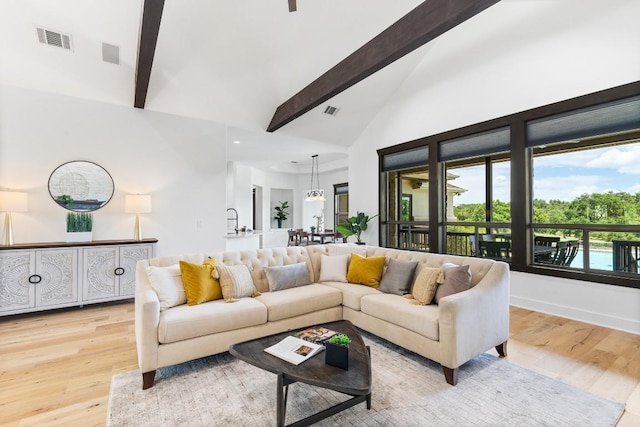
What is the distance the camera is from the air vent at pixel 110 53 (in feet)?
12.7

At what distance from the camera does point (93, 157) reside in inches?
172

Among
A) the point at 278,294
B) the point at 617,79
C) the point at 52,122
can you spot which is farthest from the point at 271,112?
the point at 617,79

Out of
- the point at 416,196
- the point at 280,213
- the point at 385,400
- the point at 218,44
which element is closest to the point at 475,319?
the point at 385,400

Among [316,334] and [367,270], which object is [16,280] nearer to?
[316,334]

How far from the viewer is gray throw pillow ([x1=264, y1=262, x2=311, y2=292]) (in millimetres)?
3275

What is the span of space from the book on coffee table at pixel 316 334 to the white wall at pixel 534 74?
3367 mm

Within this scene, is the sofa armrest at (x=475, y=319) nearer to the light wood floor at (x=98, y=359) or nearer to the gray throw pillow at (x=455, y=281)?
the gray throw pillow at (x=455, y=281)

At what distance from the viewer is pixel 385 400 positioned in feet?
6.87

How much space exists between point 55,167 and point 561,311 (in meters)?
6.76

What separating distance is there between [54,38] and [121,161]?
159 centimetres

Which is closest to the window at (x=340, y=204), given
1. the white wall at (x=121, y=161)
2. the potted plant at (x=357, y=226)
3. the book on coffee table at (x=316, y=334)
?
the potted plant at (x=357, y=226)

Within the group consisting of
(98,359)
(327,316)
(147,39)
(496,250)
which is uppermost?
(147,39)

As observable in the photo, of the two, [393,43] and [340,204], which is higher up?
[393,43]

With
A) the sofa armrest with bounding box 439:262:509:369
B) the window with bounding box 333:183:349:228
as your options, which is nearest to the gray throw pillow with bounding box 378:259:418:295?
the sofa armrest with bounding box 439:262:509:369
